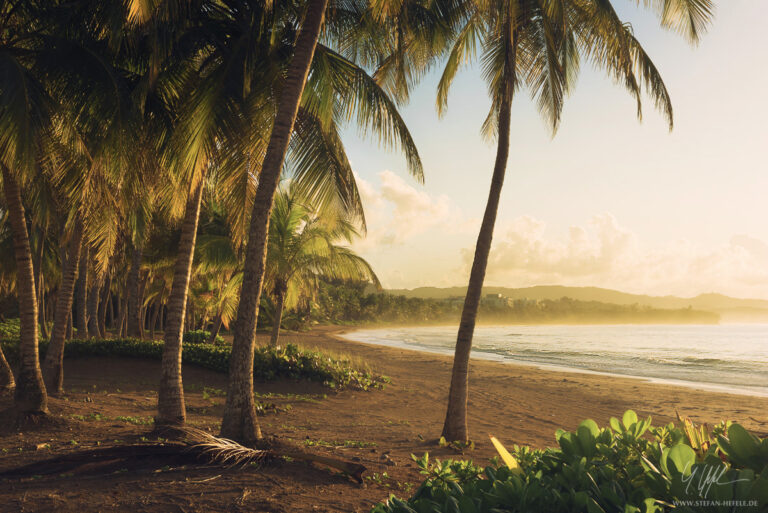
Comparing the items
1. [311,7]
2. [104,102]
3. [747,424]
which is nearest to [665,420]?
[747,424]

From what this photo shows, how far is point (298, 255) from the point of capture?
17703 millimetres

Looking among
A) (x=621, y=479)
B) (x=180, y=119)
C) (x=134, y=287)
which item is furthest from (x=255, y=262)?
(x=134, y=287)

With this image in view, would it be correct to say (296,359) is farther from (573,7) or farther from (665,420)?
(573,7)

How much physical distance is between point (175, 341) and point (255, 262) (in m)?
2.20

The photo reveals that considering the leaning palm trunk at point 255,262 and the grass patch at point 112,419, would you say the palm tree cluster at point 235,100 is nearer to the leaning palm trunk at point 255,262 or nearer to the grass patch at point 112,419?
the leaning palm trunk at point 255,262

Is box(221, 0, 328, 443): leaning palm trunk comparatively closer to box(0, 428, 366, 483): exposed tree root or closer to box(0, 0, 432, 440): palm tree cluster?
box(0, 0, 432, 440): palm tree cluster

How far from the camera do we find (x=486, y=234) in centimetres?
757

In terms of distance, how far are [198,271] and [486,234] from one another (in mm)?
13347

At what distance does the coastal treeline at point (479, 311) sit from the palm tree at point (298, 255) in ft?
149

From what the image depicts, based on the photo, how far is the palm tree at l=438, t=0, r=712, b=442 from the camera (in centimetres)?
721

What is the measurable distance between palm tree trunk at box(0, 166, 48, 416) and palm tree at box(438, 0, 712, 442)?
5.82 m

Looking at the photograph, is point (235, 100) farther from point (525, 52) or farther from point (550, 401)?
point (550, 401)

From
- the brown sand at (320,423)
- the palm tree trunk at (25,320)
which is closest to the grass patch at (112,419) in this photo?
the brown sand at (320,423)

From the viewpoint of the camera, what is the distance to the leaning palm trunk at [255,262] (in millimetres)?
5289
